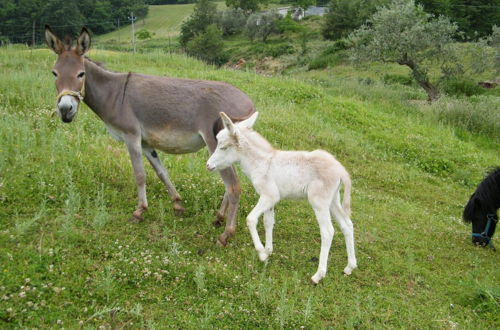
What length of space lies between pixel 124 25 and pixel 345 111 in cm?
8057

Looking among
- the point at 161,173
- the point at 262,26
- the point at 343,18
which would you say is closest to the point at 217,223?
the point at 161,173

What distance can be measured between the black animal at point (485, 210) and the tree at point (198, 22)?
63.2 metres

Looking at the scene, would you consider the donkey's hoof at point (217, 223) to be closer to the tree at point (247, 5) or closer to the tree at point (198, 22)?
the tree at point (198, 22)

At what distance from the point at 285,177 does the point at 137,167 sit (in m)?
2.38

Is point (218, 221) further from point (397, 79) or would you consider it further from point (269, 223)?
point (397, 79)

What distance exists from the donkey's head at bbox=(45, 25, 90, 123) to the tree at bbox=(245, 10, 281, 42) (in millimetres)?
65889

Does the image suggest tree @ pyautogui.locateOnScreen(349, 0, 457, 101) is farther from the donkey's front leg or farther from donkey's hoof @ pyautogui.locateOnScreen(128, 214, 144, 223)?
donkey's hoof @ pyautogui.locateOnScreen(128, 214, 144, 223)

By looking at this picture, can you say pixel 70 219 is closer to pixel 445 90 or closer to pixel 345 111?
pixel 345 111

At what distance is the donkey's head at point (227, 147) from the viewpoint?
5.31m

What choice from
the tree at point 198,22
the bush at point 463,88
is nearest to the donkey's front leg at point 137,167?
the bush at point 463,88

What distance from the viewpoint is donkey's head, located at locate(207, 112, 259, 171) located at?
5.31m

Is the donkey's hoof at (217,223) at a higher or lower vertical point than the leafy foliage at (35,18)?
lower

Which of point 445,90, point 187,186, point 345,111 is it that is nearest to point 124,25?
point 445,90

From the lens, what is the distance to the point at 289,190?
536 centimetres
